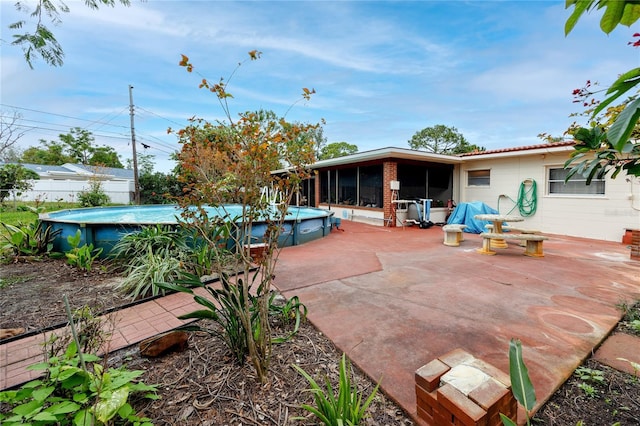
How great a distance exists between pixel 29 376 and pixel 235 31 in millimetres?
5468

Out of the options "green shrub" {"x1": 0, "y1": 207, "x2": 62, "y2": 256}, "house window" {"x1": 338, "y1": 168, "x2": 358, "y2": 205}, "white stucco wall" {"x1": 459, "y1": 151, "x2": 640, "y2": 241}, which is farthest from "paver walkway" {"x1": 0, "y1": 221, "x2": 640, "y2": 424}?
"house window" {"x1": 338, "y1": 168, "x2": 358, "y2": 205}

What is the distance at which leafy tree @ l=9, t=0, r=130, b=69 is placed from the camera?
108 inches

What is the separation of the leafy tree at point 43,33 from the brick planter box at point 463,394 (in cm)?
452

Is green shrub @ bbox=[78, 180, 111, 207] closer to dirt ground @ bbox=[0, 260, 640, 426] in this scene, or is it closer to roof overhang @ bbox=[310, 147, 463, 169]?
roof overhang @ bbox=[310, 147, 463, 169]

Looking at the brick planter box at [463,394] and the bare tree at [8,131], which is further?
the bare tree at [8,131]

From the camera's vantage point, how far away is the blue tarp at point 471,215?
8.54m

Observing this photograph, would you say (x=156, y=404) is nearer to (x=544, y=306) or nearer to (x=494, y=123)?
(x=544, y=306)

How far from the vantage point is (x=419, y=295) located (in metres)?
3.49

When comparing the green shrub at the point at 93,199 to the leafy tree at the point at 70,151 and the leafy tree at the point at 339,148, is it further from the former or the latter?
the leafy tree at the point at 339,148

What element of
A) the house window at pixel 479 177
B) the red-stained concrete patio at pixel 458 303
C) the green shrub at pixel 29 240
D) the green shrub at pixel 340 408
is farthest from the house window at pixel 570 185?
the green shrub at pixel 29 240

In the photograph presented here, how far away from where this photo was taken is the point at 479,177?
10.3 meters

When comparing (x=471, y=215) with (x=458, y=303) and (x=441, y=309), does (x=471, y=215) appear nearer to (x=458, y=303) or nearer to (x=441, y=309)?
(x=458, y=303)

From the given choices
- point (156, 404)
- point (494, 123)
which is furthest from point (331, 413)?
point (494, 123)

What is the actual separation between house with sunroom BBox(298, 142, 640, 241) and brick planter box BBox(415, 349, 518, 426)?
187 inches
